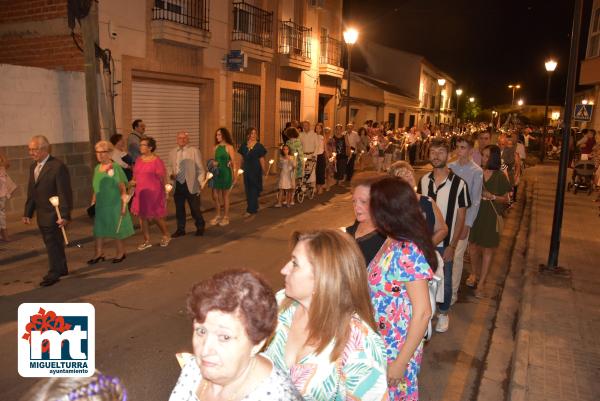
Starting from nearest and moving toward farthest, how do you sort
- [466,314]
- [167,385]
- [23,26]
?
[167,385] < [466,314] < [23,26]

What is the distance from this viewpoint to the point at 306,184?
46.2 ft

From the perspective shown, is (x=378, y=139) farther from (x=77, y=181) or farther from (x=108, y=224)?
(x=108, y=224)

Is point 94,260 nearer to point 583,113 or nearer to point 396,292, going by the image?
point 396,292

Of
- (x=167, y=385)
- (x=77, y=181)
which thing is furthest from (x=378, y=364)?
(x=77, y=181)

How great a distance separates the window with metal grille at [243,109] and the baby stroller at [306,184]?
4.06m

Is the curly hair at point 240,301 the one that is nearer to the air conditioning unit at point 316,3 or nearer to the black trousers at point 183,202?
the black trousers at point 183,202

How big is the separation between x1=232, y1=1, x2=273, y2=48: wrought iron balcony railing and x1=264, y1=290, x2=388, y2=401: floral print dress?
50.4ft

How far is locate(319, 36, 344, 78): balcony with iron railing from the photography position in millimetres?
22719

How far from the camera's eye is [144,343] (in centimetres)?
507

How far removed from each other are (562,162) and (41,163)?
672cm

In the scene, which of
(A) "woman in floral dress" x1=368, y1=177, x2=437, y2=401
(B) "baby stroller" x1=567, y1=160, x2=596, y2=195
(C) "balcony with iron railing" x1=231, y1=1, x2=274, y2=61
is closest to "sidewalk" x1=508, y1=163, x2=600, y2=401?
(A) "woman in floral dress" x1=368, y1=177, x2=437, y2=401

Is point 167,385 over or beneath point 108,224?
beneath

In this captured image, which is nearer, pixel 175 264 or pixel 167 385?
pixel 167 385
